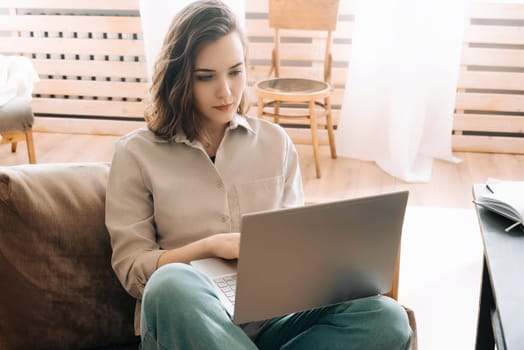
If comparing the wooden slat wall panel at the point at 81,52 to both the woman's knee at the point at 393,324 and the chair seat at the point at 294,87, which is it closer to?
the chair seat at the point at 294,87

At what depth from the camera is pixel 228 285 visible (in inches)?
51.9

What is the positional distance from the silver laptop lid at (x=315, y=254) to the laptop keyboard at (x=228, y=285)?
0.09 m

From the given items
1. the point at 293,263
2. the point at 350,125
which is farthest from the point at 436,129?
the point at 293,263

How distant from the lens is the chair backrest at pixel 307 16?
11.4 feet

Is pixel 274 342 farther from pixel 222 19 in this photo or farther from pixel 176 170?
pixel 222 19

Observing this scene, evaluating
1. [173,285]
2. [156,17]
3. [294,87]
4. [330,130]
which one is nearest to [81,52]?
[156,17]

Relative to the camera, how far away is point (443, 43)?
3498 mm

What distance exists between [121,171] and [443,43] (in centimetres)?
240

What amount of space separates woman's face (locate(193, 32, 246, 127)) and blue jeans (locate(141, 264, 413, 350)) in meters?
0.41

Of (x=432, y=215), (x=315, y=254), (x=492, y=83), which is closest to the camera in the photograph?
(x=315, y=254)

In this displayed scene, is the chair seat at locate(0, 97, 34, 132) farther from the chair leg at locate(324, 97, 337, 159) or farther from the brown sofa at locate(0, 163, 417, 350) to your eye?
the brown sofa at locate(0, 163, 417, 350)

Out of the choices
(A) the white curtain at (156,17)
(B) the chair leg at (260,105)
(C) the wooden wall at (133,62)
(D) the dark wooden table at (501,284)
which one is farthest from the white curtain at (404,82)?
(D) the dark wooden table at (501,284)

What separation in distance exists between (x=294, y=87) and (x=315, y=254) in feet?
7.70

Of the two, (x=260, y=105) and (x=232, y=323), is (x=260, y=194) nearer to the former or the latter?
(x=232, y=323)
